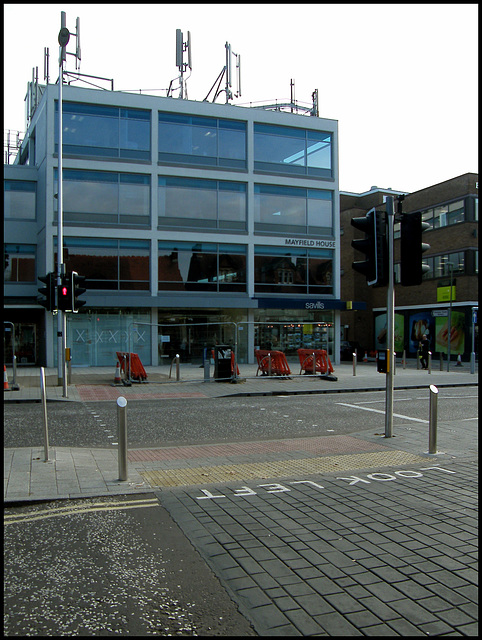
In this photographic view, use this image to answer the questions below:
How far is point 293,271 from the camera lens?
33.6m

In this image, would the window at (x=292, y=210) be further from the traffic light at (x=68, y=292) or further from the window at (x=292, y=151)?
the traffic light at (x=68, y=292)

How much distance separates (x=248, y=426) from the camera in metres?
11.4

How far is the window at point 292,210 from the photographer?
33.0 metres

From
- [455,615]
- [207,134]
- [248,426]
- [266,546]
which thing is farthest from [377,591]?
[207,134]

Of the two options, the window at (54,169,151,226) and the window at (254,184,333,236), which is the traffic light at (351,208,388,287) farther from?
the window at (254,184,333,236)

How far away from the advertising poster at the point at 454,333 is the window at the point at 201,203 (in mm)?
17395

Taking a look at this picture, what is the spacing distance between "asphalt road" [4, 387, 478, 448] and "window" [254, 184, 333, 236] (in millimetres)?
17963

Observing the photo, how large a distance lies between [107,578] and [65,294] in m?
13.5

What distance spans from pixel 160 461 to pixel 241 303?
934 inches

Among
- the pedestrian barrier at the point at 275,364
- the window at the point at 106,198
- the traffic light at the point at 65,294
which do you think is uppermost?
the window at the point at 106,198

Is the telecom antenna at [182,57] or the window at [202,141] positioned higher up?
the telecom antenna at [182,57]

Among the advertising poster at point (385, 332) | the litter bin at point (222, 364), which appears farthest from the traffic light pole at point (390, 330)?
the advertising poster at point (385, 332)

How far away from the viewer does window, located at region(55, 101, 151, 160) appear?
1146 inches

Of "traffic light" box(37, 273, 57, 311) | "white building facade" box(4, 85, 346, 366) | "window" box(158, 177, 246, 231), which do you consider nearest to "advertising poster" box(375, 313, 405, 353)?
"white building facade" box(4, 85, 346, 366)
